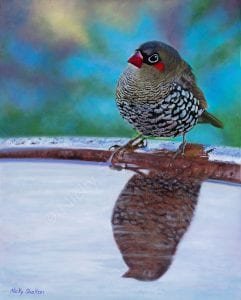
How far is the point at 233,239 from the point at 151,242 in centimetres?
22

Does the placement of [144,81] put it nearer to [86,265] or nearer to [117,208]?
[117,208]

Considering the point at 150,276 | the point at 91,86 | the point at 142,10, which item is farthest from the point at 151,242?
the point at 142,10

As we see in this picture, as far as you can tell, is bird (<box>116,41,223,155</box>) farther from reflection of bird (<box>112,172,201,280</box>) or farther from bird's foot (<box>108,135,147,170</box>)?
reflection of bird (<box>112,172,201,280</box>)

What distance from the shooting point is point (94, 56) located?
2.81 m

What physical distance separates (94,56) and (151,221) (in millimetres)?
478

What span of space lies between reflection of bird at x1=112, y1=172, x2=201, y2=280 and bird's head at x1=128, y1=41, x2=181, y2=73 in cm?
31

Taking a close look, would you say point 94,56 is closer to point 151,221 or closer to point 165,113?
point 165,113

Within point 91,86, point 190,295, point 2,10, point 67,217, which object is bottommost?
point 190,295

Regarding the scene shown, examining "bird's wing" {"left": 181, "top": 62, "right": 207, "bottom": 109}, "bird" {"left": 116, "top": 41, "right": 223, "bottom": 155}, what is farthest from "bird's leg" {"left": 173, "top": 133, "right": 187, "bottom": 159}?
"bird's wing" {"left": 181, "top": 62, "right": 207, "bottom": 109}

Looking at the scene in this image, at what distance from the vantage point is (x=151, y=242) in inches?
110

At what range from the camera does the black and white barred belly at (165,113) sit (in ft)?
9.02

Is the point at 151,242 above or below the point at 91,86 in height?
below
